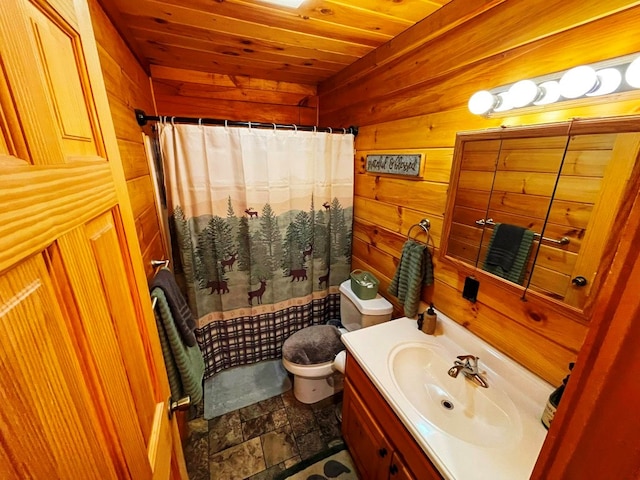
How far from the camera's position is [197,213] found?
5.52 feet

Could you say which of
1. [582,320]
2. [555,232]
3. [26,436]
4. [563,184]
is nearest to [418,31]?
[563,184]

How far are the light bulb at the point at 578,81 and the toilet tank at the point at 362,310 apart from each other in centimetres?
126

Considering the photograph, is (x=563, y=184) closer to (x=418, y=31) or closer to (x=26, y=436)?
(x=418, y=31)

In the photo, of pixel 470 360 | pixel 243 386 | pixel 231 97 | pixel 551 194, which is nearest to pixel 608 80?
pixel 551 194

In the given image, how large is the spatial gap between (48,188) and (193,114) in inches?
80.7

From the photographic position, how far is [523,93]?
874 millimetres

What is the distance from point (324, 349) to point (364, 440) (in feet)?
1.83

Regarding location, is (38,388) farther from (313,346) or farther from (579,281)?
(313,346)

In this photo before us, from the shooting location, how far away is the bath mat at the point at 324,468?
4.63 ft

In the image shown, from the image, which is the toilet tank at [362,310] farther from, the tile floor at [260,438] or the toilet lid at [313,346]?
the tile floor at [260,438]

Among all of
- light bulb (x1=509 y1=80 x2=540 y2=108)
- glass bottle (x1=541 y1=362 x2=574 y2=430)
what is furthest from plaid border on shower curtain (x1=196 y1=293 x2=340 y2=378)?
light bulb (x1=509 y1=80 x2=540 y2=108)

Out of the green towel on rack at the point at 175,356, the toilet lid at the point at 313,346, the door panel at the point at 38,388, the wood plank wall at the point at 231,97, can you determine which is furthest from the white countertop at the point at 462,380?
the wood plank wall at the point at 231,97

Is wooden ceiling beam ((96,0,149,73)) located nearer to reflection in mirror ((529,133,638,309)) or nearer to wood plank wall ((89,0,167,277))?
wood plank wall ((89,0,167,277))

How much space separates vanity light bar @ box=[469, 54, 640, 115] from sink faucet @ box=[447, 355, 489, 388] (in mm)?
983
